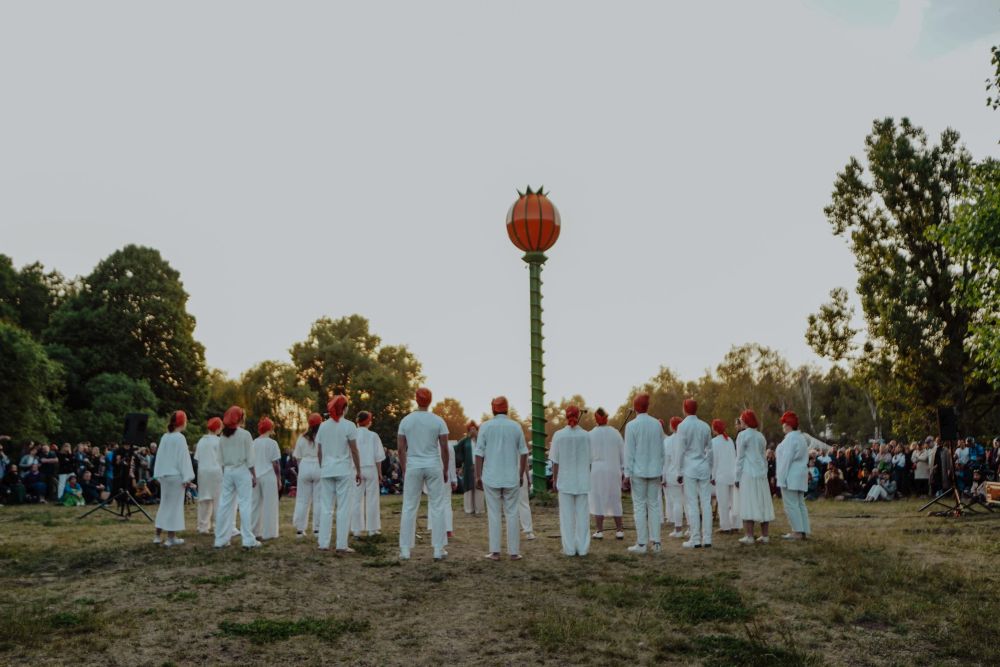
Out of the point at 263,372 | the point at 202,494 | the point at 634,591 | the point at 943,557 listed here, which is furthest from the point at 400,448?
the point at 263,372

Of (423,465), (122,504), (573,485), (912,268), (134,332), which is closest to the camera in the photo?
(423,465)

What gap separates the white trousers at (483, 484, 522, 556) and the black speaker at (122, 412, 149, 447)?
950 centimetres

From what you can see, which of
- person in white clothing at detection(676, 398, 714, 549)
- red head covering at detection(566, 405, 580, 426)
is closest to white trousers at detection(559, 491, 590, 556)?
red head covering at detection(566, 405, 580, 426)

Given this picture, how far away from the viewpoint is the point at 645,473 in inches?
482

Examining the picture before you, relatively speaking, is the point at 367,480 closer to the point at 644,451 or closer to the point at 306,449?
the point at 306,449

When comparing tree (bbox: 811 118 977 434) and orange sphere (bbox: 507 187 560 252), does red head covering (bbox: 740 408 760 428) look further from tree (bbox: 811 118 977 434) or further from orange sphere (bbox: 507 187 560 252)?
tree (bbox: 811 118 977 434)

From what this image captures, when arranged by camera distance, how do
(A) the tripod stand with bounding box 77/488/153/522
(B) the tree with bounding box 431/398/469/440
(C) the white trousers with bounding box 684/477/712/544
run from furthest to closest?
(B) the tree with bounding box 431/398/469/440 → (A) the tripod stand with bounding box 77/488/153/522 → (C) the white trousers with bounding box 684/477/712/544

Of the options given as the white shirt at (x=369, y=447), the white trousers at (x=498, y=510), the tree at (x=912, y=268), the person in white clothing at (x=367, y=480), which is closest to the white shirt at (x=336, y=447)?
the person in white clothing at (x=367, y=480)

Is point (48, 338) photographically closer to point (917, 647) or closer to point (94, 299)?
point (94, 299)

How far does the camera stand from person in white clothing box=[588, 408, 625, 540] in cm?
1483

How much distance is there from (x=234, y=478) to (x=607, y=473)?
6514 millimetres

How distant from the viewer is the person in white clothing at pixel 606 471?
14.8m

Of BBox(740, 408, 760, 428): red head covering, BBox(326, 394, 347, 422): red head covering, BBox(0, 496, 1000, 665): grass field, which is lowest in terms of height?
BBox(0, 496, 1000, 665): grass field

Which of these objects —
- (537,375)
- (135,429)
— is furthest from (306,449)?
(537,375)
